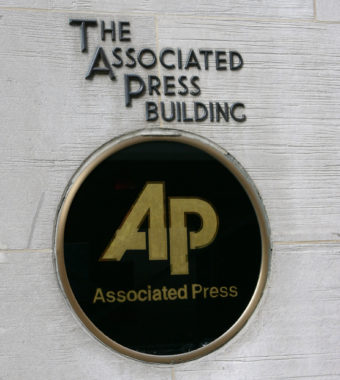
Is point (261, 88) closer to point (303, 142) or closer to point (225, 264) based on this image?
point (303, 142)

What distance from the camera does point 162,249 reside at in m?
4.67

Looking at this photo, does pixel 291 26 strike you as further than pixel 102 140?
Yes

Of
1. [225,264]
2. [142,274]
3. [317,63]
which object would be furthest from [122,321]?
[317,63]

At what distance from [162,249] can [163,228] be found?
16 cm

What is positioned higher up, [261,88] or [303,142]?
[261,88]

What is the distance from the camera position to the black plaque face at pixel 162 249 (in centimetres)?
455

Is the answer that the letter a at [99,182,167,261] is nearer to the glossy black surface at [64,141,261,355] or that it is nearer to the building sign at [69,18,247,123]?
the glossy black surface at [64,141,261,355]

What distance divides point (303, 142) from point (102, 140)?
64.4 inches

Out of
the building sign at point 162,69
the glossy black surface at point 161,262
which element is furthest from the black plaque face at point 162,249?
the building sign at point 162,69

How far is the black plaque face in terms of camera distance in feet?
14.9

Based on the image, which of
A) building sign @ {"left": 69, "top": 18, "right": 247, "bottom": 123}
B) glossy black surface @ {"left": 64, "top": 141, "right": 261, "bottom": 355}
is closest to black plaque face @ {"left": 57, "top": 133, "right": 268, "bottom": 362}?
glossy black surface @ {"left": 64, "top": 141, "right": 261, "bottom": 355}

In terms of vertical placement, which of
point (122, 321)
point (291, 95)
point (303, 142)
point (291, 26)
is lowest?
point (122, 321)

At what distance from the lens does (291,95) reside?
5.03 m

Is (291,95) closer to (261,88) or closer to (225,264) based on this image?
(261,88)
